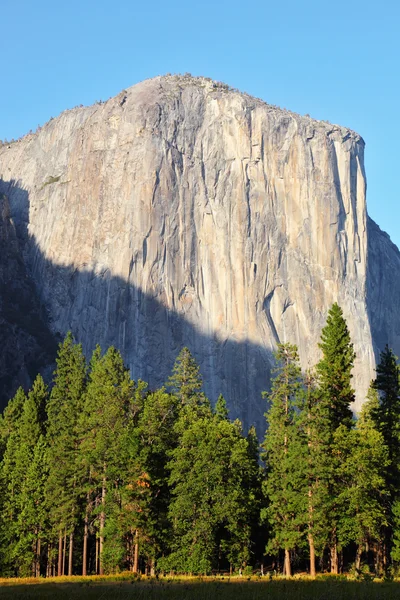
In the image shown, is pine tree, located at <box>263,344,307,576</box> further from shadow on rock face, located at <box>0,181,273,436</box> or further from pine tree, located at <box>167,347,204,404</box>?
shadow on rock face, located at <box>0,181,273,436</box>

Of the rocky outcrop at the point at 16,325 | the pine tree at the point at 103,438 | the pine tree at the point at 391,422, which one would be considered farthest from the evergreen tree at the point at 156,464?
the rocky outcrop at the point at 16,325

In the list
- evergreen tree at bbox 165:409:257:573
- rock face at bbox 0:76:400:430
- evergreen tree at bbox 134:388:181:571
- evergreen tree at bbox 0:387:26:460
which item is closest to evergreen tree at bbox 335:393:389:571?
evergreen tree at bbox 165:409:257:573

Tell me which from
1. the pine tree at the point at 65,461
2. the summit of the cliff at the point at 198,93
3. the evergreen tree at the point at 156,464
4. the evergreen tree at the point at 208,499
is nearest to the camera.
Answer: the evergreen tree at the point at 208,499

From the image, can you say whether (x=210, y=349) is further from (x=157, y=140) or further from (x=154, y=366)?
(x=157, y=140)

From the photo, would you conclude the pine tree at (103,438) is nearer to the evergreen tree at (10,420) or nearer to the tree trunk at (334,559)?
the tree trunk at (334,559)

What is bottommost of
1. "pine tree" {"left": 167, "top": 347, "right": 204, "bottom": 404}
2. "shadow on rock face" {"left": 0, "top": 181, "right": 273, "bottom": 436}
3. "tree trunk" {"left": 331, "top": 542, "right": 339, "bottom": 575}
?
"tree trunk" {"left": 331, "top": 542, "right": 339, "bottom": 575}

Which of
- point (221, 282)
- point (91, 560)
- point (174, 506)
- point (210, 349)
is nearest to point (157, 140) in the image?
point (221, 282)
